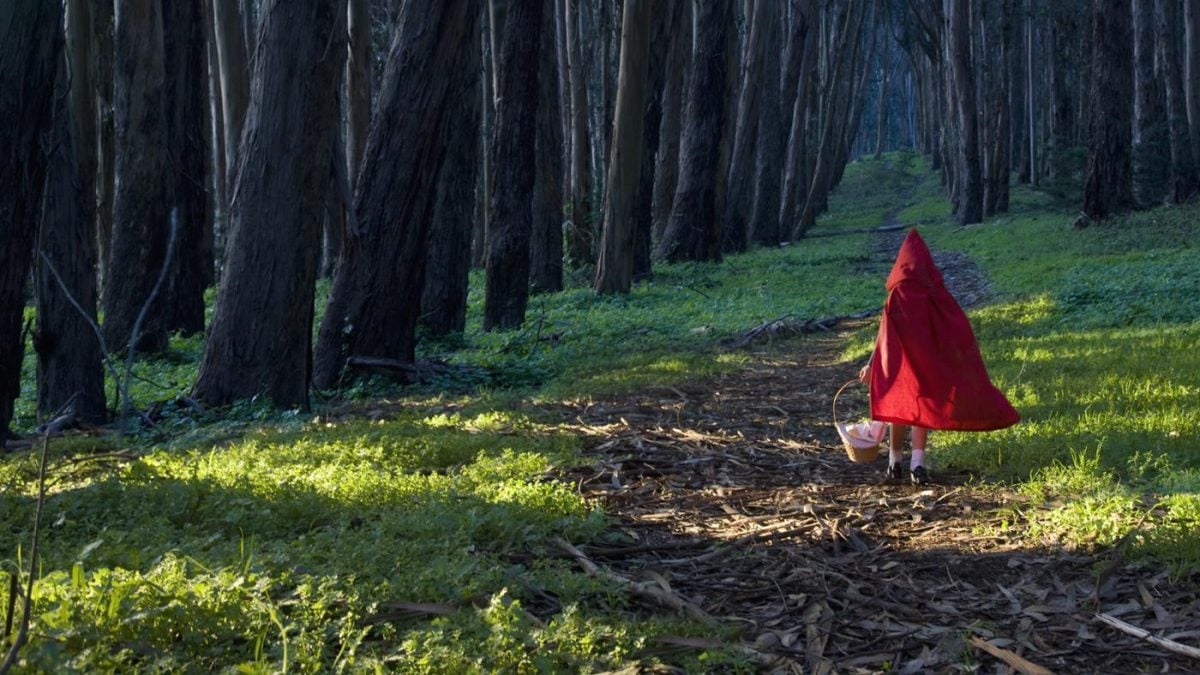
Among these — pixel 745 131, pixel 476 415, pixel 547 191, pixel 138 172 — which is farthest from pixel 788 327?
pixel 745 131

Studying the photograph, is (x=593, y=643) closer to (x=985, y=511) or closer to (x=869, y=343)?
(x=985, y=511)

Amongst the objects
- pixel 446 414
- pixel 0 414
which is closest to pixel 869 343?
pixel 446 414

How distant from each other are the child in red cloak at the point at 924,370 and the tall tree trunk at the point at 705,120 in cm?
1733

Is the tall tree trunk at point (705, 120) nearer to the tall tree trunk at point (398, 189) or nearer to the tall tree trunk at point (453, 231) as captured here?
the tall tree trunk at point (453, 231)

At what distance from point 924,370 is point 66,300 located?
643cm

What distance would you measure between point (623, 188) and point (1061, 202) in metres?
22.9

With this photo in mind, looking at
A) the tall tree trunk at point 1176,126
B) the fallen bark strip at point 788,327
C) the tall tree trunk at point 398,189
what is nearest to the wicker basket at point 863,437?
the tall tree trunk at point 398,189

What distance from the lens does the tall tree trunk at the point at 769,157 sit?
104 ft

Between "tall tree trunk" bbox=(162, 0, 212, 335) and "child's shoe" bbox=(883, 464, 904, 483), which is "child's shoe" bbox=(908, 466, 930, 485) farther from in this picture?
"tall tree trunk" bbox=(162, 0, 212, 335)

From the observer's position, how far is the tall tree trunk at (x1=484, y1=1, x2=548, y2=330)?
15547 millimetres

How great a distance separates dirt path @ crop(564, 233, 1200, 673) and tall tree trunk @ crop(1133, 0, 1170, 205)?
72.8ft

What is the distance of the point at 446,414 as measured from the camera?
882 centimetres

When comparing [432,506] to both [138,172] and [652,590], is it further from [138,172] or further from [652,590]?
[138,172]

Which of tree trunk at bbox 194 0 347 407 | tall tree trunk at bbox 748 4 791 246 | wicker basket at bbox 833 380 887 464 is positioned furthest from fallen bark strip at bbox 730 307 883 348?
tall tree trunk at bbox 748 4 791 246
